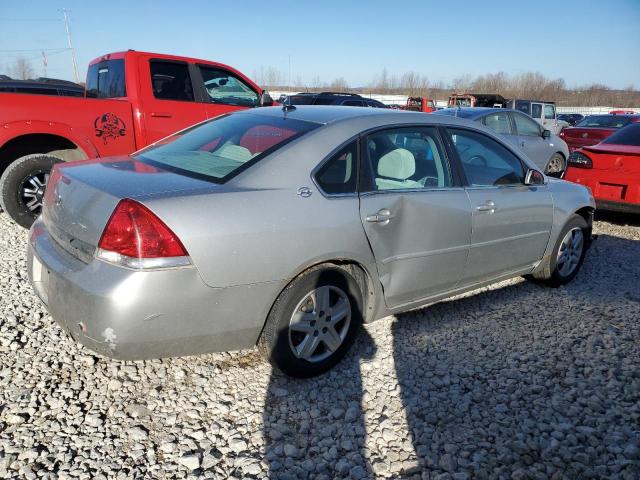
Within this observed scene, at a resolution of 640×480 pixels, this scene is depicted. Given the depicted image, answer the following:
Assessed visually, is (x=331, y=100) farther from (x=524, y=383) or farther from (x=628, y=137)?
(x=524, y=383)

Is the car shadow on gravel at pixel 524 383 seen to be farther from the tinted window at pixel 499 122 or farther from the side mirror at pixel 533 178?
the tinted window at pixel 499 122

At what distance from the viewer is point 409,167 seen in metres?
3.34

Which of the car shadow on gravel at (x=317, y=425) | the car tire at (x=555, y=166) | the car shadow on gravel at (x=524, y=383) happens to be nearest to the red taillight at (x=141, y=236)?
the car shadow on gravel at (x=317, y=425)

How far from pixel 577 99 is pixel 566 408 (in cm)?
8125

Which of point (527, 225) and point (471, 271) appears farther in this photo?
point (527, 225)

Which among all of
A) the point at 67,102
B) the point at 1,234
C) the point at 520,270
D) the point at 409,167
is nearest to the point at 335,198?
the point at 409,167

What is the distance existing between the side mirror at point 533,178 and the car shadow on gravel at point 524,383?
3.39ft

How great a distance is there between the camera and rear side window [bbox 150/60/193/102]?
5.82 m

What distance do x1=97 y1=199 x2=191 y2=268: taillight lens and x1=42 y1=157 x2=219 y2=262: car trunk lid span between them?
0.24ft

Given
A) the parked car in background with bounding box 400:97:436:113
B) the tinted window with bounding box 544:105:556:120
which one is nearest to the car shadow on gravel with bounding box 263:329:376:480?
the tinted window with bounding box 544:105:556:120

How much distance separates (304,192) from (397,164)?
0.92m

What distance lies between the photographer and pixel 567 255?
4.61m

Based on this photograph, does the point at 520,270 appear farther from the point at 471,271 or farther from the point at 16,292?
the point at 16,292

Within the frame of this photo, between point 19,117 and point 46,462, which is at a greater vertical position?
point 19,117
